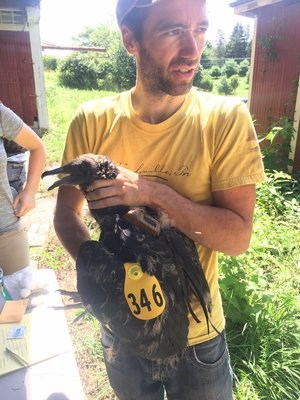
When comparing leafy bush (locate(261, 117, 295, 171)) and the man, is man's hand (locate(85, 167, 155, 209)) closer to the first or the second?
the man

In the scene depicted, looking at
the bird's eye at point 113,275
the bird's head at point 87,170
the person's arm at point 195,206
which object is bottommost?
the bird's eye at point 113,275

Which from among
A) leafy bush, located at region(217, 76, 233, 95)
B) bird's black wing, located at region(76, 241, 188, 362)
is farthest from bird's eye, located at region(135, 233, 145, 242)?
leafy bush, located at region(217, 76, 233, 95)

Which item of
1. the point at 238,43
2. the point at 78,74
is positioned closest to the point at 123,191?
the point at 78,74

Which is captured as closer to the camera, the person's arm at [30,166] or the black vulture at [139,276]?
the black vulture at [139,276]

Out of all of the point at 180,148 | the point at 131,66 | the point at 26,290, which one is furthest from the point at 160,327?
the point at 131,66

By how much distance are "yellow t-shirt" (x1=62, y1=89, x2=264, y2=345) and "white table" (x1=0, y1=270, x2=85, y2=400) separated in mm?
527

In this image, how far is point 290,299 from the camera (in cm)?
332

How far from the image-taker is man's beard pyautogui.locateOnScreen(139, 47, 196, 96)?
59.2 inches

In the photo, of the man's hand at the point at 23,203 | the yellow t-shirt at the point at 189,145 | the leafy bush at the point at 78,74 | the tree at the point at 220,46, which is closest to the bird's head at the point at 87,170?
the yellow t-shirt at the point at 189,145

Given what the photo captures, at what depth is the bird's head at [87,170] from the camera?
4.69 ft

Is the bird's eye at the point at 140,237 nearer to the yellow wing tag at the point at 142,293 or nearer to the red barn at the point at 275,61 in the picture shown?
the yellow wing tag at the point at 142,293

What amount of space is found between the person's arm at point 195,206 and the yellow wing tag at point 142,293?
0.25m

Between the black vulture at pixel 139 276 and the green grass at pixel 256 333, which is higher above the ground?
the black vulture at pixel 139 276

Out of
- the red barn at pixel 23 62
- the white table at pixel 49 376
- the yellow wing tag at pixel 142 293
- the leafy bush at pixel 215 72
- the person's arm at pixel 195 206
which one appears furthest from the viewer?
the leafy bush at pixel 215 72
